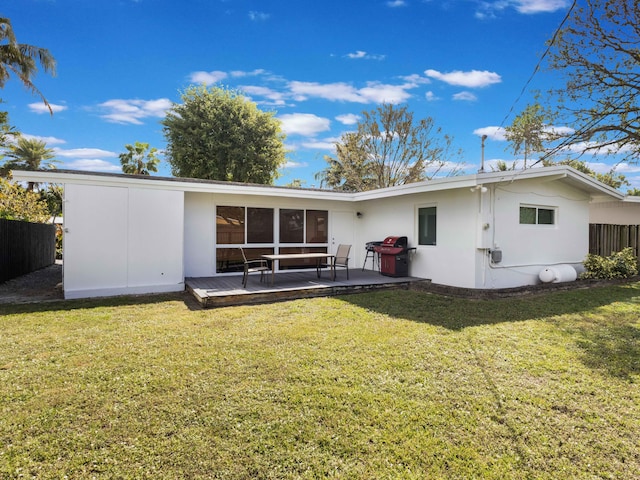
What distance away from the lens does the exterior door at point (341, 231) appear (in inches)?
430

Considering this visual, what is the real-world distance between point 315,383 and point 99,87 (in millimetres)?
17308

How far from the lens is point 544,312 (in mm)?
6133

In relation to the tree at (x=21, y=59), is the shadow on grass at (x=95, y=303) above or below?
below

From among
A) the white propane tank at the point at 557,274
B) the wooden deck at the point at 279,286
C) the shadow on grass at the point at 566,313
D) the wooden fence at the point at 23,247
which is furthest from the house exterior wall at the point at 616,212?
the wooden fence at the point at 23,247

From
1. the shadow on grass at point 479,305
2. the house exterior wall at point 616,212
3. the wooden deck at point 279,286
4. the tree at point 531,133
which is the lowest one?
the shadow on grass at point 479,305

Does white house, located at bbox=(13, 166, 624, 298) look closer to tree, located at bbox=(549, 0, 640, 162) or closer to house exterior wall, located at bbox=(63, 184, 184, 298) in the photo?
house exterior wall, located at bbox=(63, 184, 184, 298)

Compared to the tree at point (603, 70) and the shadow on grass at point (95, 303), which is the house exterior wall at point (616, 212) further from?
the shadow on grass at point (95, 303)

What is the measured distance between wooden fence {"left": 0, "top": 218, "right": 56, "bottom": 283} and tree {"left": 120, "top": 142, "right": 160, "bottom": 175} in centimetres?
1162

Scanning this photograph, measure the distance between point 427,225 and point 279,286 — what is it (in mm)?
4147

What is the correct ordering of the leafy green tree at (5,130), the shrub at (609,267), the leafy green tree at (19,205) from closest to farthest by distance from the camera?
the shrub at (609,267)
the leafy green tree at (19,205)
the leafy green tree at (5,130)

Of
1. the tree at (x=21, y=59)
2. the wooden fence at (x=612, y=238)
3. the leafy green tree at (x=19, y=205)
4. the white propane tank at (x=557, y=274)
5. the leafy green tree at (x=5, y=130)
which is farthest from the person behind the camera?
the leafy green tree at (x=5, y=130)

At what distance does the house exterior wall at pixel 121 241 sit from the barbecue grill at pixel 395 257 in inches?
202

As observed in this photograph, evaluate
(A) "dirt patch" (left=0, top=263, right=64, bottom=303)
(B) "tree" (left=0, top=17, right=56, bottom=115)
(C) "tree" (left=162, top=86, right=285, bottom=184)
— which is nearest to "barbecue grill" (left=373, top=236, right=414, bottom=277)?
(A) "dirt patch" (left=0, top=263, right=64, bottom=303)

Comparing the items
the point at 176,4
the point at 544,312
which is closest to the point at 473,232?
the point at 544,312
